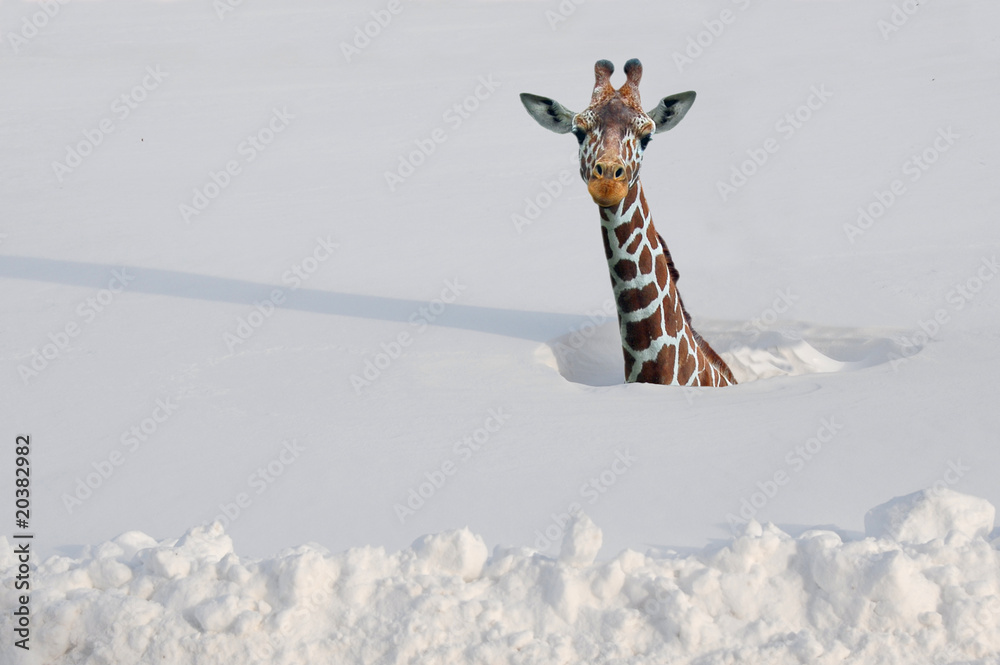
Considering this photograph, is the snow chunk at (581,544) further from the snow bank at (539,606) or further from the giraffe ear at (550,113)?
the giraffe ear at (550,113)

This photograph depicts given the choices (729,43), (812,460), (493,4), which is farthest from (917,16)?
(812,460)

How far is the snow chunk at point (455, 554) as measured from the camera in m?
3.57

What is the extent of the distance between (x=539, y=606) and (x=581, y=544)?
0.79ft

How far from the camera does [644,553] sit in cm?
392

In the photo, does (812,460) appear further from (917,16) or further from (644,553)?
→ (917,16)

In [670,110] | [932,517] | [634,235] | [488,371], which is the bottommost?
[932,517]

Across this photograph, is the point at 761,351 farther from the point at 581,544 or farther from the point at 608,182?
the point at 581,544

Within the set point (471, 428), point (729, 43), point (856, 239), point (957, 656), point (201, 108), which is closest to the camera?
point (957, 656)

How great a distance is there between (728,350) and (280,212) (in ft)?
11.9

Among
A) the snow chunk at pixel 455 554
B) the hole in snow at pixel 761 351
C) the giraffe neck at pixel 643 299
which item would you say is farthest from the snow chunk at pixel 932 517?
the hole in snow at pixel 761 351

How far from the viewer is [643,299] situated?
5.46 meters

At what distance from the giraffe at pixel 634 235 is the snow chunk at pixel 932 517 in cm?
178

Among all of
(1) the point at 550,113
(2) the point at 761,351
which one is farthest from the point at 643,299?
(2) the point at 761,351

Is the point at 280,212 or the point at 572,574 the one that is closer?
the point at 572,574
